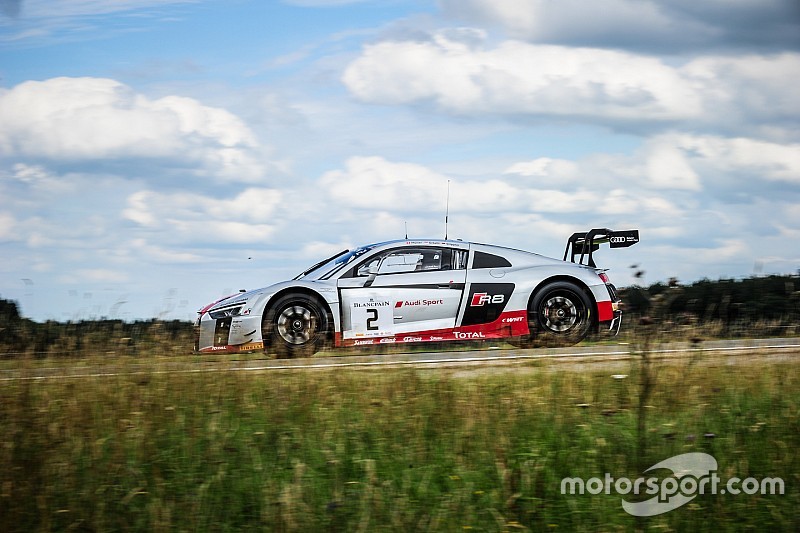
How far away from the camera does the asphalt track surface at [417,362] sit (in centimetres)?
762

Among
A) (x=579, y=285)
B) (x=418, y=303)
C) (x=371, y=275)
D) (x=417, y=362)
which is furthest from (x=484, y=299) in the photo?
(x=417, y=362)

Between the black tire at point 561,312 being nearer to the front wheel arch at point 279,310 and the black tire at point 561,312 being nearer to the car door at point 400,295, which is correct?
the car door at point 400,295

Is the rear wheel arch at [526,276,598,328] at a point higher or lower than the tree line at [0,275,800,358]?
higher

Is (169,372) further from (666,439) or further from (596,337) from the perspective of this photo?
(596,337)

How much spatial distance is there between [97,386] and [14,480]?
1901 millimetres

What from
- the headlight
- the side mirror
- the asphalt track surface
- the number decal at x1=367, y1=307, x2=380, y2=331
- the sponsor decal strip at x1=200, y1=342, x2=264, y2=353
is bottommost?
the asphalt track surface

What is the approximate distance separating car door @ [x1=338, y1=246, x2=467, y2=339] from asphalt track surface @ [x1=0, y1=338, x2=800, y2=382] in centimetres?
47

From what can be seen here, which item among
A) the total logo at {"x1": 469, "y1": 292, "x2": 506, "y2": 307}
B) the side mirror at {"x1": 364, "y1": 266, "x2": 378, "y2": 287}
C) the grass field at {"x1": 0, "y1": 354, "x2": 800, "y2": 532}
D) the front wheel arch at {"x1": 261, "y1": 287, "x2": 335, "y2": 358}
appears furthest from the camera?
the total logo at {"x1": 469, "y1": 292, "x2": 506, "y2": 307}

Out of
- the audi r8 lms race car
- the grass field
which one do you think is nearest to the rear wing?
the audi r8 lms race car

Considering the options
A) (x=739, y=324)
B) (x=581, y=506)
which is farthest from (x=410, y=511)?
(x=739, y=324)

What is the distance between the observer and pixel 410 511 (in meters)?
5.20

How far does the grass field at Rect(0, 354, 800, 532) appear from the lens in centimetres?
527

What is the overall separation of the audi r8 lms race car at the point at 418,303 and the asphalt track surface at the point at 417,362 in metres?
0.55

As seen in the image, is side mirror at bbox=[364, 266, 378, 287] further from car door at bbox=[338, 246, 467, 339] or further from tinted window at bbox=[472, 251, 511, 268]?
tinted window at bbox=[472, 251, 511, 268]
